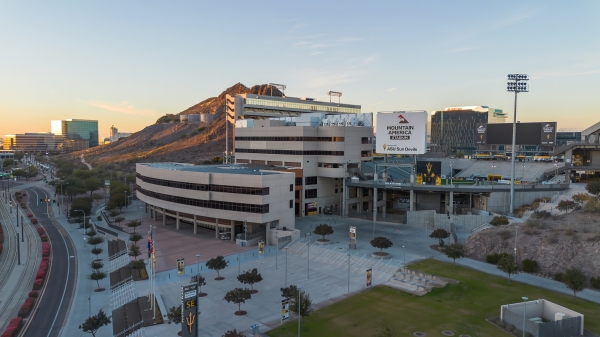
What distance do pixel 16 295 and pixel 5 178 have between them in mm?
179003

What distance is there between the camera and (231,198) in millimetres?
68188

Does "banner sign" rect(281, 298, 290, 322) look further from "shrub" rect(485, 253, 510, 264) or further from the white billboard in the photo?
the white billboard

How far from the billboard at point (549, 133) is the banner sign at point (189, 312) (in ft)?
330

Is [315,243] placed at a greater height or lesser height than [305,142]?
lesser

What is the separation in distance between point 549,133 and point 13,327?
111499mm

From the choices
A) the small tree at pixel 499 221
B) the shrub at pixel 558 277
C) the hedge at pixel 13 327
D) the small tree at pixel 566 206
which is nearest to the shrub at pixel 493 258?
the shrub at pixel 558 277

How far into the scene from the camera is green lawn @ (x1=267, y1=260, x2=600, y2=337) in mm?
34625

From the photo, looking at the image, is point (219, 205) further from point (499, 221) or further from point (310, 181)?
point (499, 221)

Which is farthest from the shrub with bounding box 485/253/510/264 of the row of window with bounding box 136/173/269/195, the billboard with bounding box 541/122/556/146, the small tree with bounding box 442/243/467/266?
the billboard with bounding box 541/122/556/146

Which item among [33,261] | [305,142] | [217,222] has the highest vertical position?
[305,142]

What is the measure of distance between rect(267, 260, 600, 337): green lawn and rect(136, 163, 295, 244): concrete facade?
1057 inches

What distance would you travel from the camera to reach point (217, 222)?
2781 inches

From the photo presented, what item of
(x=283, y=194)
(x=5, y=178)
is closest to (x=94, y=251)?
(x=283, y=194)

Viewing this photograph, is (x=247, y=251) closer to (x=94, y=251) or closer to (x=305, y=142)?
(x=94, y=251)
